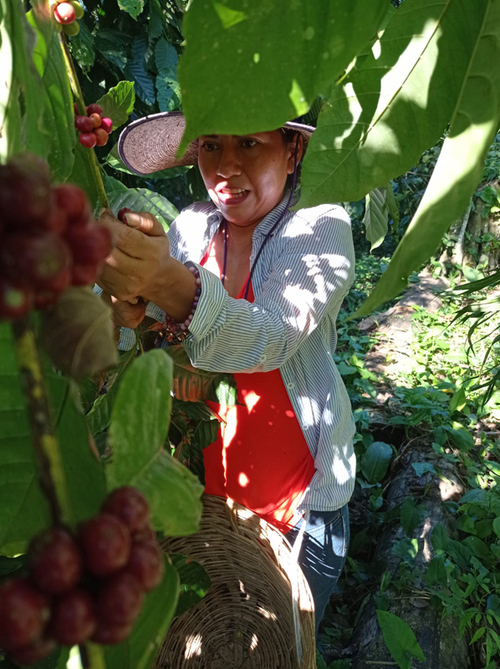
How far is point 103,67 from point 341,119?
1.67m

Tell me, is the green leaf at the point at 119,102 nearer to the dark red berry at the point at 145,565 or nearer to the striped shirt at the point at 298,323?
the striped shirt at the point at 298,323

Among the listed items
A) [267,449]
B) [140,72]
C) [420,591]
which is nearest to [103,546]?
[267,449]

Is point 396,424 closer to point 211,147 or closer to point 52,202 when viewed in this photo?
point 211,147

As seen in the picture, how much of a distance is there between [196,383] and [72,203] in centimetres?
89

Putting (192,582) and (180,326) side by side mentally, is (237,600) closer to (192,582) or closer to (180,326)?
(192,582)

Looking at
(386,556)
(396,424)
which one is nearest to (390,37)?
(386,556)

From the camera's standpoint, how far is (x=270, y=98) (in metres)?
0.34

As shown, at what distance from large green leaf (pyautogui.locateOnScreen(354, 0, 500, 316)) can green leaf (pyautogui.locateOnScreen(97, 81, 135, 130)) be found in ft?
1.93

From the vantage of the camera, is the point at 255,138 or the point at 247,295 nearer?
the point at 255,138

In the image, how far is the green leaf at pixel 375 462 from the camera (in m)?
2.66

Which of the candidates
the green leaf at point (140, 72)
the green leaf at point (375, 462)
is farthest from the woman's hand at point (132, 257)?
the green leaf at point (375, 462)

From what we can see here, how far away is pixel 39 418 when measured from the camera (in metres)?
0.19

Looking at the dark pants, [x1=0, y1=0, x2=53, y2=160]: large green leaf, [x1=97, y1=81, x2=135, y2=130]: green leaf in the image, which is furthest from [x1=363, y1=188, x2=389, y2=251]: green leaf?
[x1=0, y1=0, x2=53, y2=160]: large green leaf

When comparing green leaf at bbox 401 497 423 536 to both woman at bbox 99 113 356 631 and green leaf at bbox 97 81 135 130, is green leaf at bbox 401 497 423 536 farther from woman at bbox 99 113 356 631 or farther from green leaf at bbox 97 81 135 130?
green leaf at bbox 97 81 135 130
